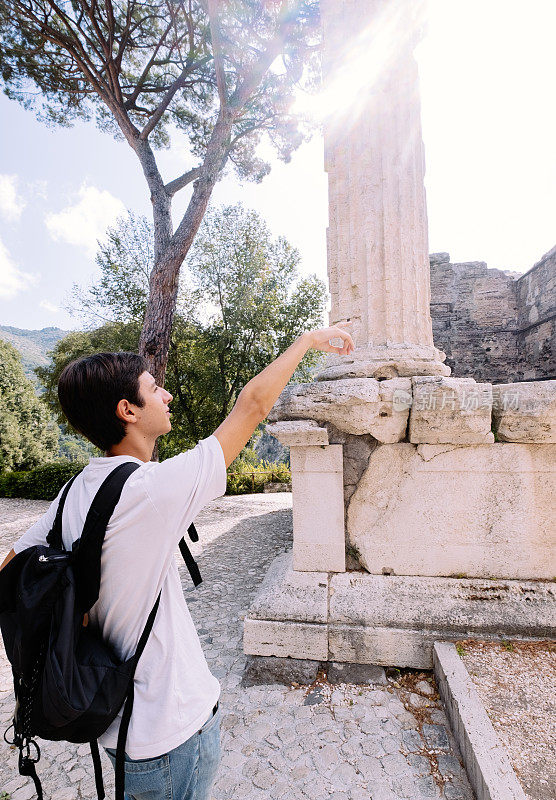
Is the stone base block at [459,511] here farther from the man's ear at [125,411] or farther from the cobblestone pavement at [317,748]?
the man's ear at [125,411]

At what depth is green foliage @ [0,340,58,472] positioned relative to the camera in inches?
747

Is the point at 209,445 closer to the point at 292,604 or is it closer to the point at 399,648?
Result: the point at 292,604

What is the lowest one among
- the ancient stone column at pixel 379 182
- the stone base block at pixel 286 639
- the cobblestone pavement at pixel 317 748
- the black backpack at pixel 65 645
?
the cobblestone pavement at pixel 317 748

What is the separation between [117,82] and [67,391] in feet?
34.8

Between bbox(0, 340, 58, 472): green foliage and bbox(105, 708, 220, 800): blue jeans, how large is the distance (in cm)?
2078

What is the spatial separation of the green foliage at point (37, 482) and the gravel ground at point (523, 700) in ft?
41.0

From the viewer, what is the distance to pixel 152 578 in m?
0.86

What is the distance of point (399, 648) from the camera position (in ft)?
7.54

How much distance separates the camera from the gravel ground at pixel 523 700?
1514mm

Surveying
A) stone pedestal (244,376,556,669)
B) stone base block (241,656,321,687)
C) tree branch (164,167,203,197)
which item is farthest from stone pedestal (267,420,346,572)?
tree branch (164,167,203,197)

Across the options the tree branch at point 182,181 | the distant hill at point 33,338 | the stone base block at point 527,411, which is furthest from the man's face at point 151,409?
the distant hill at point 33,338

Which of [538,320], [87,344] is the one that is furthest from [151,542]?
[87,344]

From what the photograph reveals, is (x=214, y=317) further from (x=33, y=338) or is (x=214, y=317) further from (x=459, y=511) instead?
(x=33, y=338)

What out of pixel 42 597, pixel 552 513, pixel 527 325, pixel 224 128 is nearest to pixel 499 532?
pixel 552 513
